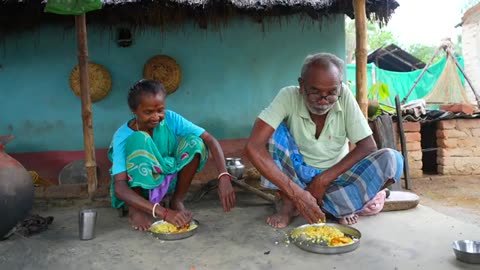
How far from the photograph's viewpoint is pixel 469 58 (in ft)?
35.4

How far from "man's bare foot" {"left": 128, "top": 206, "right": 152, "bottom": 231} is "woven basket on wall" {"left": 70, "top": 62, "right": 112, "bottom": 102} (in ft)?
9.17

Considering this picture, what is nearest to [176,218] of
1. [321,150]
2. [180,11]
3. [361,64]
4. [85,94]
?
[321,150]

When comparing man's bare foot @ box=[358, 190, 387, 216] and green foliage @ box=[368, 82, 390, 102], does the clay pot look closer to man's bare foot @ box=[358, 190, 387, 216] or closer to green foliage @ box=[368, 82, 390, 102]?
man's bare foot @ box=[358, 190, 387, 216]

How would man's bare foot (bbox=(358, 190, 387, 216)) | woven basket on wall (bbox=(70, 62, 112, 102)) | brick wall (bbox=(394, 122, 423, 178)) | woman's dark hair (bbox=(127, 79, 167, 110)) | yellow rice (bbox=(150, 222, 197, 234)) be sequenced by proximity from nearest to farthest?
yellow rice (bbox=(150, 222, 197, 234)) → woman's dark hair (bbox=(127, 79, 167, 110)) → man's bare foot (bbox=(358, 190, 387, 216)) → woven basket on wall (bbox=(70, 62, 112, 102)) → brick wall (bbox=(394, 122, 423, 178))

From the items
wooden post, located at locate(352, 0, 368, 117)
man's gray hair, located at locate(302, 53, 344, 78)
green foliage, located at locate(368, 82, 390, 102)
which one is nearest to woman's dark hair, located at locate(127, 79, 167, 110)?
man's gray hair, located at locate(302, 53, 344, 78)

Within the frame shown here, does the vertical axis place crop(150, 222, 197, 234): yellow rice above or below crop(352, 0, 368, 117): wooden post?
below

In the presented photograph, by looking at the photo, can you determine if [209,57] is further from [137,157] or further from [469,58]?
[469,58]

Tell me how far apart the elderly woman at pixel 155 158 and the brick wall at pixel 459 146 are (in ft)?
16.1

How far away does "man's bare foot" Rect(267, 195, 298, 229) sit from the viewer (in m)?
2.67

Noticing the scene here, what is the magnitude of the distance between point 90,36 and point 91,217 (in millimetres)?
3461

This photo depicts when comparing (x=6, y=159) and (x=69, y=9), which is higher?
(x=69, y=9)

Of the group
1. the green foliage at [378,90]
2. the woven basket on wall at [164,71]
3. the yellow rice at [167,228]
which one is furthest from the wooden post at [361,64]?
the green foliage at [378,90]

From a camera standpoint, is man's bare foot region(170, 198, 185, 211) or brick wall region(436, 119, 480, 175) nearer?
man's bare foot region(170, 198, 185, 211)

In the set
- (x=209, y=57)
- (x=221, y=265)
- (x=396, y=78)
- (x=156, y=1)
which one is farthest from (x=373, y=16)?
(x=396, y=78)
